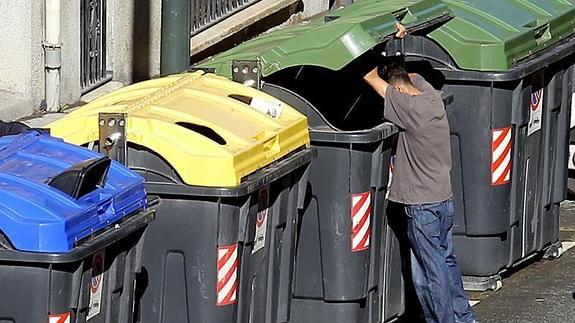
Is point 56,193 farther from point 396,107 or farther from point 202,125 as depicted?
point 396,107

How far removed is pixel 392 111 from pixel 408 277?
1040 mm

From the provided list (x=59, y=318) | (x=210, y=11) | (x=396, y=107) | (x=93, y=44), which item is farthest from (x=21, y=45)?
(x=59, y=318)

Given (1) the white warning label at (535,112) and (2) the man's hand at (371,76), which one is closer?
(2) the man's hand at (371,76)

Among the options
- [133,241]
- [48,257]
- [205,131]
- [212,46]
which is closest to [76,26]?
[212,46]

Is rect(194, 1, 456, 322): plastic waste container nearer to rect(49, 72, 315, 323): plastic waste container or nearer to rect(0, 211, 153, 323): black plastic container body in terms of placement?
rect(49, 72, 315, 323): plastic waste container

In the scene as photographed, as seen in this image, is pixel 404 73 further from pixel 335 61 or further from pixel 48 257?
pixel 48 257

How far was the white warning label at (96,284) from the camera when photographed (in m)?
5.08

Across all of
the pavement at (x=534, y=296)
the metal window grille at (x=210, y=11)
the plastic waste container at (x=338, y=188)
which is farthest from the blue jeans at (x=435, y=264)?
the metal window grille at (x=210, y=11)

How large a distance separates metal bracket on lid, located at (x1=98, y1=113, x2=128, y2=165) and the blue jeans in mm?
1866

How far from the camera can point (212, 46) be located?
12734 mm

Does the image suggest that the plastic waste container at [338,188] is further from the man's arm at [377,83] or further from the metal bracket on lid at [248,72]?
the man's arm at [377,83]

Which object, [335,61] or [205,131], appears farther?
[335,61]

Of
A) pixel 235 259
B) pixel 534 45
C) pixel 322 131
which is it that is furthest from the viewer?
pixel 534 45

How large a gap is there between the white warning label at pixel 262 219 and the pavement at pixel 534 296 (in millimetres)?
1773
